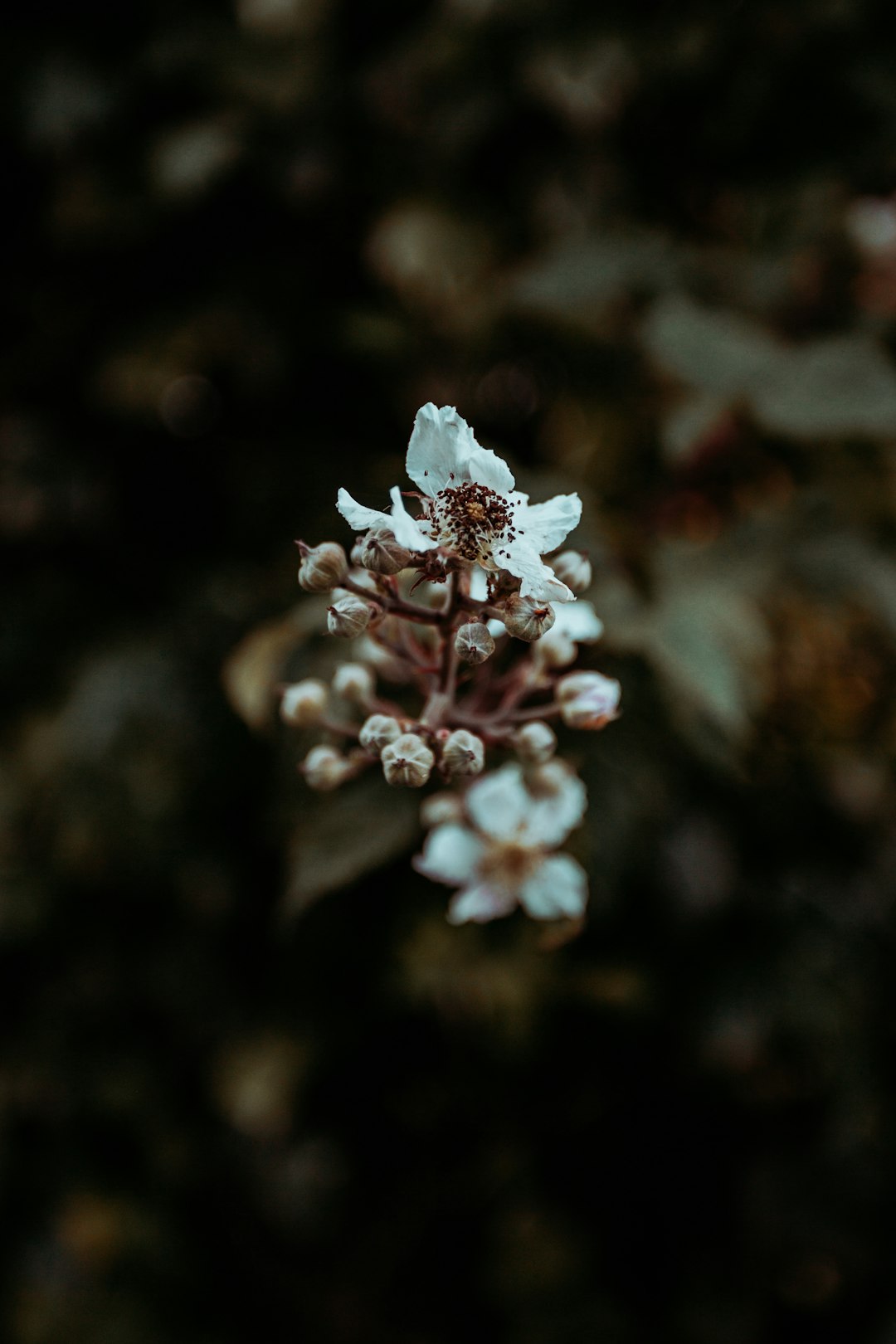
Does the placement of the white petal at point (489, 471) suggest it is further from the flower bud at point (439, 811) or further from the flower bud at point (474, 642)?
the flower bud at point (439, 811)

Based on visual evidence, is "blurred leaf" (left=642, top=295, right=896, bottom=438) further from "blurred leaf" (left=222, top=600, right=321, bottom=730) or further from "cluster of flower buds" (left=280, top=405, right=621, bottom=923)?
"blurred leaf" (left=222, top=600, right=321, bottom=730)

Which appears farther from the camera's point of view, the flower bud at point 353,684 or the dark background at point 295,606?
the dark background at point 295,606

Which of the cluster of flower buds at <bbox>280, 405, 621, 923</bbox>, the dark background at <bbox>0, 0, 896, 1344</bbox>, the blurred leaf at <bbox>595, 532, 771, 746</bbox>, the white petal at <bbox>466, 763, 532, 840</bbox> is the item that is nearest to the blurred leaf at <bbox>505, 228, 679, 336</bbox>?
the dark background at <bbox>0, 0, 896, 1344</bbox>

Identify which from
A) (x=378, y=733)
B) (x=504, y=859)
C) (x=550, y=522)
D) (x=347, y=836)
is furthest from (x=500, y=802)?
(x=550, y=522)

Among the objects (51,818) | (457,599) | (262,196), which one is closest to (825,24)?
(262,196)

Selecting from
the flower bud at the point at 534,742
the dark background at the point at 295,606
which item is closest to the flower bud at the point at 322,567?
the flower bud at the point at 534,742

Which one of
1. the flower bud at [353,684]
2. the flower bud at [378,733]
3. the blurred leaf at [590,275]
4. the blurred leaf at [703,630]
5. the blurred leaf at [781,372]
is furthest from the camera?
the blurred leaf at [590,275]

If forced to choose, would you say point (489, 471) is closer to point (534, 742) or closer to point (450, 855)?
point (534, 742)
